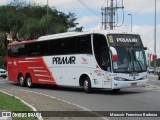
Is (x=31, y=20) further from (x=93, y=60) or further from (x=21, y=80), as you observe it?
(x=93, y=60)

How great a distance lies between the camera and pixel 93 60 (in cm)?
2127

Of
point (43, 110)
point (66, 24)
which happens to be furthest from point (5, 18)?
point (43, 110)

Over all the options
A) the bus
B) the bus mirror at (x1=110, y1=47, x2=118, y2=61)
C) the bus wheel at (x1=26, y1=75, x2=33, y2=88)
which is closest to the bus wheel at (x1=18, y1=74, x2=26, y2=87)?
the bus wheel at (x1=26, y1=75, x2=33, y2=88)

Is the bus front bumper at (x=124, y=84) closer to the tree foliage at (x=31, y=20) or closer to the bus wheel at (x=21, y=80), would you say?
the bus wheel at (x=21, y=80)

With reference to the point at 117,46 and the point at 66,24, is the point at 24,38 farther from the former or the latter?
the point at 117,46

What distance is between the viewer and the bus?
20.4 m

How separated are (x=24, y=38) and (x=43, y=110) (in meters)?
46.6

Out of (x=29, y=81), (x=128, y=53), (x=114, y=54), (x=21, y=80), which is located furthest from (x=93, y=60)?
(x=21, y=80)

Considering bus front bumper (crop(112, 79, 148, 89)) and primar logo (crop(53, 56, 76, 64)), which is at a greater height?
primar logo (crop(53, 56, 76, 64))

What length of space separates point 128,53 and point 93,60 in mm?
1818

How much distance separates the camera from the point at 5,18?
6438cm

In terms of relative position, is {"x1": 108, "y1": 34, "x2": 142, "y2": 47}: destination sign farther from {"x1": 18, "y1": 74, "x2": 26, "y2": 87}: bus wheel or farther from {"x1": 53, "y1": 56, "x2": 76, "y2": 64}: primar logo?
{"x1": 18, "y1": 74, "x2": 26, "y2": 87}: bus wheel

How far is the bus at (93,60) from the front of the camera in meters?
20.4

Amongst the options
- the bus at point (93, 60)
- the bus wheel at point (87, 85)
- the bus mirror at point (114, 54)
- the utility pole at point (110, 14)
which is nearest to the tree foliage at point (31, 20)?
the utility pole at point (110, 14)
